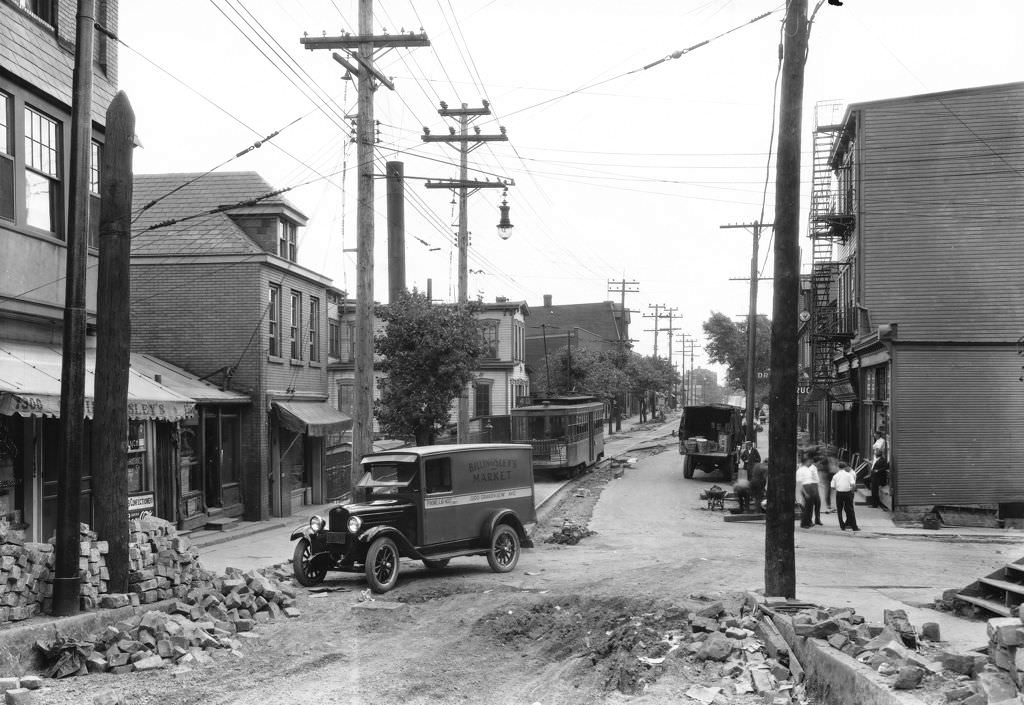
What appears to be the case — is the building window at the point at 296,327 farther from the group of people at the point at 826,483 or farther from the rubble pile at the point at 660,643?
the rubble pile at the point at 660,643

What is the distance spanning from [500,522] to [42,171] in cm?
883

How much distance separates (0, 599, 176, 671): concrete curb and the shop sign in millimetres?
7131

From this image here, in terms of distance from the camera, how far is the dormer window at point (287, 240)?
24375mm

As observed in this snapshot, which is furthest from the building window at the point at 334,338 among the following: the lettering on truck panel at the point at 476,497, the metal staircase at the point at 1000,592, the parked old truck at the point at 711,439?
the metal staircase at the point at 1000,592

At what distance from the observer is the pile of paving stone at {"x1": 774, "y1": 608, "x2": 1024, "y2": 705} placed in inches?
265

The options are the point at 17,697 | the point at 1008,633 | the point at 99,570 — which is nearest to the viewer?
the point at 1008,633

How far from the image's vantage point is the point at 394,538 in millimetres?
13758

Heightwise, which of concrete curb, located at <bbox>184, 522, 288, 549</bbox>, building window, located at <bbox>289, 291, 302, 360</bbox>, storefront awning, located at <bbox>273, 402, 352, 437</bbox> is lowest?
concrete curb, located at <bbox>184, 522, 288, 549</bbox>

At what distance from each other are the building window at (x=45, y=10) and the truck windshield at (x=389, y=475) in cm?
836

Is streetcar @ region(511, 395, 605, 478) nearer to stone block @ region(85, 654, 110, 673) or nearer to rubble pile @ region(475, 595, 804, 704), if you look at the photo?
rubble pile @ region(475, 595, 804, 704)

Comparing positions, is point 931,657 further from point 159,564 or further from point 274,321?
point 274,321

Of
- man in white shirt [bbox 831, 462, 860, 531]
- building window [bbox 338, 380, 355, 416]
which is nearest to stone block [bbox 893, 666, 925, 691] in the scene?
A: man in white shirt [bbox 831, 462, 860, 531]

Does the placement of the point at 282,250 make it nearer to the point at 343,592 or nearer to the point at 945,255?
the point at 343,592

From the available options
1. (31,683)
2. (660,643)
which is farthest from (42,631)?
(660,643)
